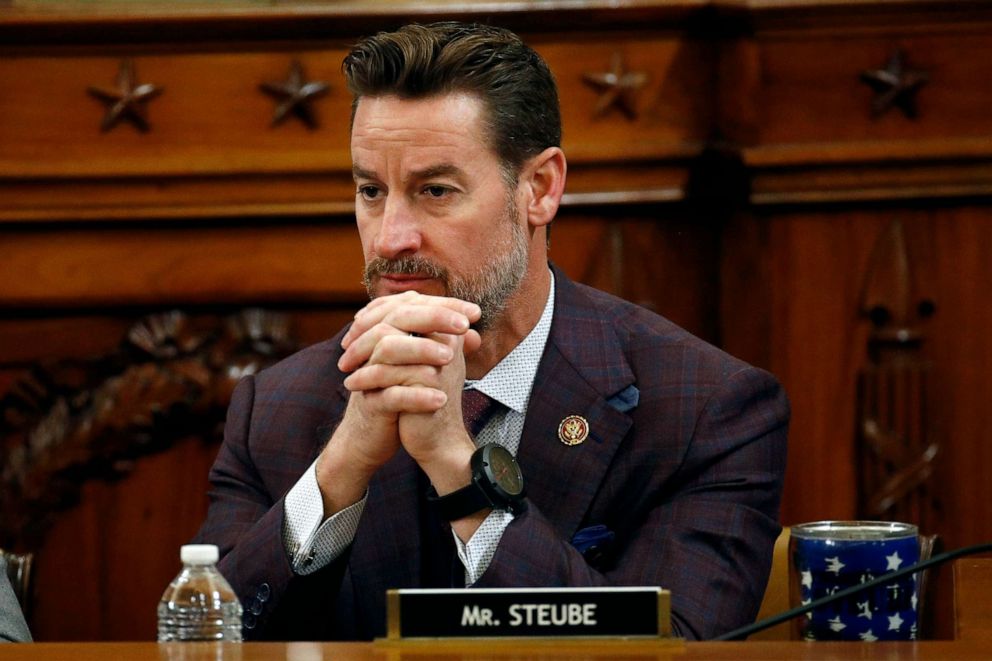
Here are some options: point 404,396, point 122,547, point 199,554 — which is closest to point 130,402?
point 122,547

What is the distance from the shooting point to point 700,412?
2068mm

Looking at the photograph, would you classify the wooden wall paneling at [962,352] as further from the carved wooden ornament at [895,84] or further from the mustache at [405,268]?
the mustache at [405,268]

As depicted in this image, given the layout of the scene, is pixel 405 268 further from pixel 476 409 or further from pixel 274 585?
pixel 274 585

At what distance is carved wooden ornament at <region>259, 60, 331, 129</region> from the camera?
10.2 feet

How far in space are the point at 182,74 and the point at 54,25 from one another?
0.86 feet

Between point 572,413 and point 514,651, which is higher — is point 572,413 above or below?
above

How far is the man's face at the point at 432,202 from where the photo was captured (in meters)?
2.05

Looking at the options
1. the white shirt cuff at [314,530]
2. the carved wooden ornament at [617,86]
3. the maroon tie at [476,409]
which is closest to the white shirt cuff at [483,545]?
the white shirt cuff at [314,530]

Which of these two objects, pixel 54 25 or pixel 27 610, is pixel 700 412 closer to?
pixel 27 610

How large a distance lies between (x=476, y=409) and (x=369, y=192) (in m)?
0.32

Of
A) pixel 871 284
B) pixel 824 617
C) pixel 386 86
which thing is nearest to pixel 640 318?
pixel 386 86

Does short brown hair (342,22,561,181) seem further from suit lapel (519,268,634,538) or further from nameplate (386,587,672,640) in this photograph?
nameplate (386,587,672,640)

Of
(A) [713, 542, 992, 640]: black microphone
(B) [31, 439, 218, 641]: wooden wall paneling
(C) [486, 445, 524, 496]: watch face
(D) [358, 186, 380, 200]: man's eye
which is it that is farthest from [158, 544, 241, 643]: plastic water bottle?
(B) [31, 439, 218, 641]: wooden wall paneling

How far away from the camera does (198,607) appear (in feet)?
5.32
